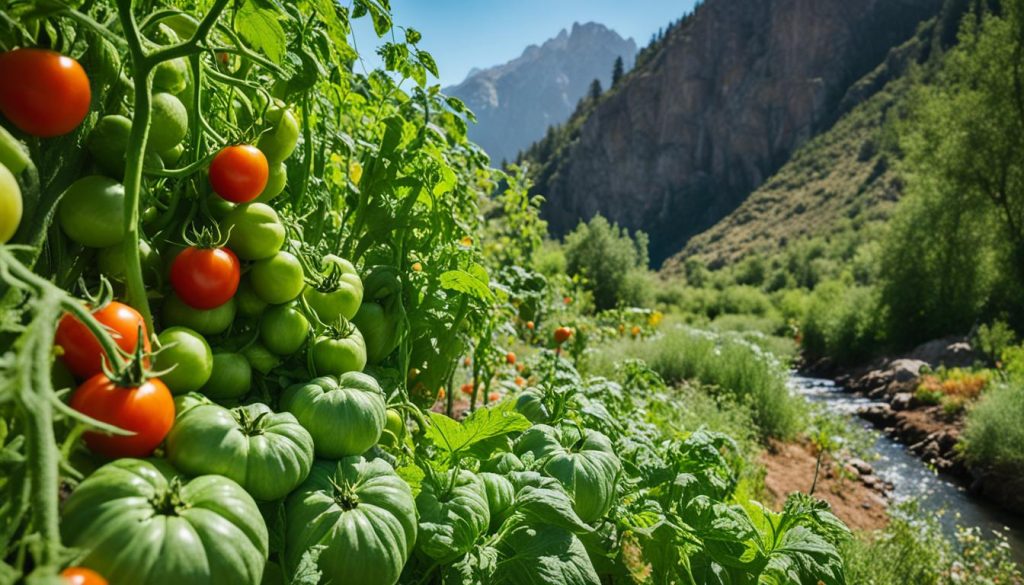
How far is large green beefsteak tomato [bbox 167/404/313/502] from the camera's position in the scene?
79 cm

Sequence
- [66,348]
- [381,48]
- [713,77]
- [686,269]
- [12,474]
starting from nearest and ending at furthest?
[12,474], [66,348], [381,48], [686,269], [713,77]

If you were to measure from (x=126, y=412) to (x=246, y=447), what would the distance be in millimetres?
195

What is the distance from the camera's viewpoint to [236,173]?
98 centimetres

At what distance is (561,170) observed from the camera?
91.7 meters

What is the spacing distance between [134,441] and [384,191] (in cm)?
106

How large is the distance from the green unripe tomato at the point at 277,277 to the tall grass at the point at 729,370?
6606mm

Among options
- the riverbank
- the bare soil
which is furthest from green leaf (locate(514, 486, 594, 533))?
the riverbank

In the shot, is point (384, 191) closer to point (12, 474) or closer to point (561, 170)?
point (12, 474)

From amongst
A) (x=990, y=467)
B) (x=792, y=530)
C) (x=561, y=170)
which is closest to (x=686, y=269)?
(x=561, y=170)

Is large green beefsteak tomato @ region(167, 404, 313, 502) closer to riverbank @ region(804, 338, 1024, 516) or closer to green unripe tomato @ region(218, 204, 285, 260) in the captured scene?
green unripe tomato @ region(218, 204, 285, 260)

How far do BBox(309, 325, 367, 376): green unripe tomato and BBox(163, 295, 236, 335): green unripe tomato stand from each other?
0.71 ft

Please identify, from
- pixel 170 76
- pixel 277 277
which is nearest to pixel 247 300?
pixel 277 277

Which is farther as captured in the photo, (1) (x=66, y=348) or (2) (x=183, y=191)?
(2) (x=183, y=191)

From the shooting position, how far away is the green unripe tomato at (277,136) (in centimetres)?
113
